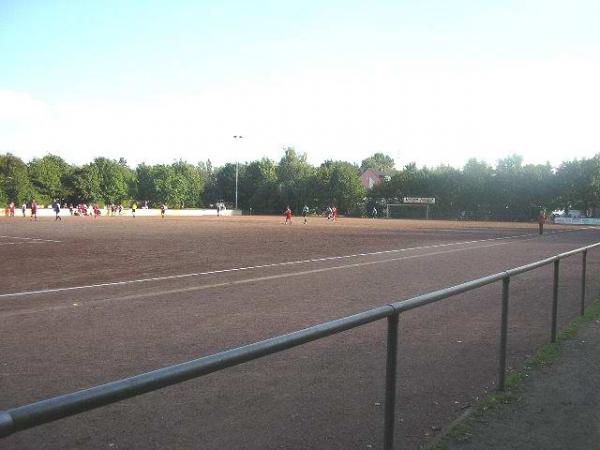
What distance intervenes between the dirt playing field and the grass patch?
15 cm

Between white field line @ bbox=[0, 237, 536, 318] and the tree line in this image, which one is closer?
white field line @ bbox=[0, 237, 536, 318]

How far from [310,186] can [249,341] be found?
96972 mm

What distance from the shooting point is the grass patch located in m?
3.86

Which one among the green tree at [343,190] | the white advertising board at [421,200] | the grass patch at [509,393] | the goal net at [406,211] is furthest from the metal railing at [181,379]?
the green tree at [343,190]

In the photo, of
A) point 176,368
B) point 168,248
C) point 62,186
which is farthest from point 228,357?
point 62,186

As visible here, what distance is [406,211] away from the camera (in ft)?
302

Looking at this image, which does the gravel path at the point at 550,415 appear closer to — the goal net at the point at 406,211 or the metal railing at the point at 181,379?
the metal railing at the point at 181,379

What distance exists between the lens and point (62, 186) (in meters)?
105

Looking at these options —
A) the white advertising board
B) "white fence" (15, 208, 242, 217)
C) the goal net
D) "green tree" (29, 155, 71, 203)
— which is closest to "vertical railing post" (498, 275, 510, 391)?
"white fence" (15, 208, 242, 217)

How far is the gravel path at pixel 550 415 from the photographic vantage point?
382cm

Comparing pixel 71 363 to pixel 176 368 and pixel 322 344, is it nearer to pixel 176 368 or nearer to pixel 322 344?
pixel 322 344

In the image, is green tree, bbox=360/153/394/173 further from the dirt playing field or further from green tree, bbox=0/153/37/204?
the dirt playing field

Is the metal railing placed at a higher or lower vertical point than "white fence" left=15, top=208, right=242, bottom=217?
higher

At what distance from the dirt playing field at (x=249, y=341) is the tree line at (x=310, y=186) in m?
73.5
